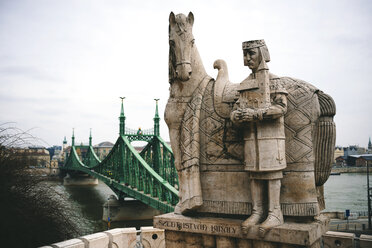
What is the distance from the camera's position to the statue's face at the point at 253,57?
11.5 feet

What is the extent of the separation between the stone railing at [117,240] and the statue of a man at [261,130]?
7.36 feet

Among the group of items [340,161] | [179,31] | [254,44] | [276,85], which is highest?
[179,31]

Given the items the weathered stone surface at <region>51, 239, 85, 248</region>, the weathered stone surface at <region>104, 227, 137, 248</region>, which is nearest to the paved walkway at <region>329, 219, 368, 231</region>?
the weathered stone surface at <region>104, 227, 137, 248</region>

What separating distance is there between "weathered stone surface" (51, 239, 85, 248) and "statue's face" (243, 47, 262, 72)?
3056 mm

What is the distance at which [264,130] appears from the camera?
336cm

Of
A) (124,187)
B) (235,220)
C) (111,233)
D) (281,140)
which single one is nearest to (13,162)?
(111,233)

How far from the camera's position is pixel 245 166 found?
11.3 ft

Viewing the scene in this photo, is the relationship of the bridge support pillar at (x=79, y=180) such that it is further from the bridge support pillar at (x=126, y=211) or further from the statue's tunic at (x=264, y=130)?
the statue's tunic at (x=264, y=130)

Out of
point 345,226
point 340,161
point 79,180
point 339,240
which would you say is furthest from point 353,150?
point 339,240

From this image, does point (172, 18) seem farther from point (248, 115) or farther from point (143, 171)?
point (143, 171)

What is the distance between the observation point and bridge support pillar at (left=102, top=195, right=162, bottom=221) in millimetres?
19609

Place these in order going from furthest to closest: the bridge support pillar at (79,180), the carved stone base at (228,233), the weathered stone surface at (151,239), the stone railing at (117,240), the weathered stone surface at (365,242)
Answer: the bridge support pillar at (79,180) < the weathered stone surface at (151,239) < the weathered stone surface at (365,242) < the stone railing at (117,240) < the carved stone base at (228,233)

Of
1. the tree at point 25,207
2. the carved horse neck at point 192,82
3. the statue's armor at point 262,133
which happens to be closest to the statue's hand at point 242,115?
the statue's armor at point 262,133

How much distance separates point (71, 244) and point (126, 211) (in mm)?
16744
